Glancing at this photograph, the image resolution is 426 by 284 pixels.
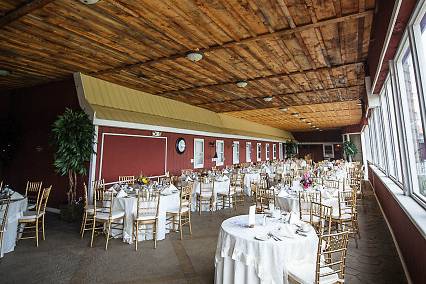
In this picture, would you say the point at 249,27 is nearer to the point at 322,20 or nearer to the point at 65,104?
the point at 322,20

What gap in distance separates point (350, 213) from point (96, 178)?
6.06m

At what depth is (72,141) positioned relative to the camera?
18.7 ft

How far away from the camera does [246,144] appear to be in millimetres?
15555

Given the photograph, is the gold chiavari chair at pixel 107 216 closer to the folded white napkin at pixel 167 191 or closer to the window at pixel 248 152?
the folded white napkin at pixel 167 191

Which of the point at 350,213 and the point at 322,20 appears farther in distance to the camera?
the point at 350,213

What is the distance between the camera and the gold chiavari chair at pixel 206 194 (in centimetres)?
677

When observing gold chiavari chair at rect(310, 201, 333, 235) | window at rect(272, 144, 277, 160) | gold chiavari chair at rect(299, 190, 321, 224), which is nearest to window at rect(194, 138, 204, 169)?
gold chiavari chair at rect(299, 190, 321, 224)

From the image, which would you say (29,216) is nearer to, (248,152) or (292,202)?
(292,202)

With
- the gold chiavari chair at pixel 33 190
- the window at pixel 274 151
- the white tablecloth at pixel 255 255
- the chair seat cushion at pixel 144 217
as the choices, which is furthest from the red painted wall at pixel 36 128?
the window at pixel 274 151

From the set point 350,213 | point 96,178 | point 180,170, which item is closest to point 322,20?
point 350,213

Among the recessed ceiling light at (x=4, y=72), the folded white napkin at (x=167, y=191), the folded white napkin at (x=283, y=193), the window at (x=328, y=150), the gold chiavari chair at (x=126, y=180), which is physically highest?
the recessed ceiling light at (x=4, y=72)

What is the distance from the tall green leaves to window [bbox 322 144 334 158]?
21.3 meters

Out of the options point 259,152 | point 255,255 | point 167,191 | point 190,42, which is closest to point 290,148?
point 259,152

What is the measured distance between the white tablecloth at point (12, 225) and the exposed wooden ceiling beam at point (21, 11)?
301cm
